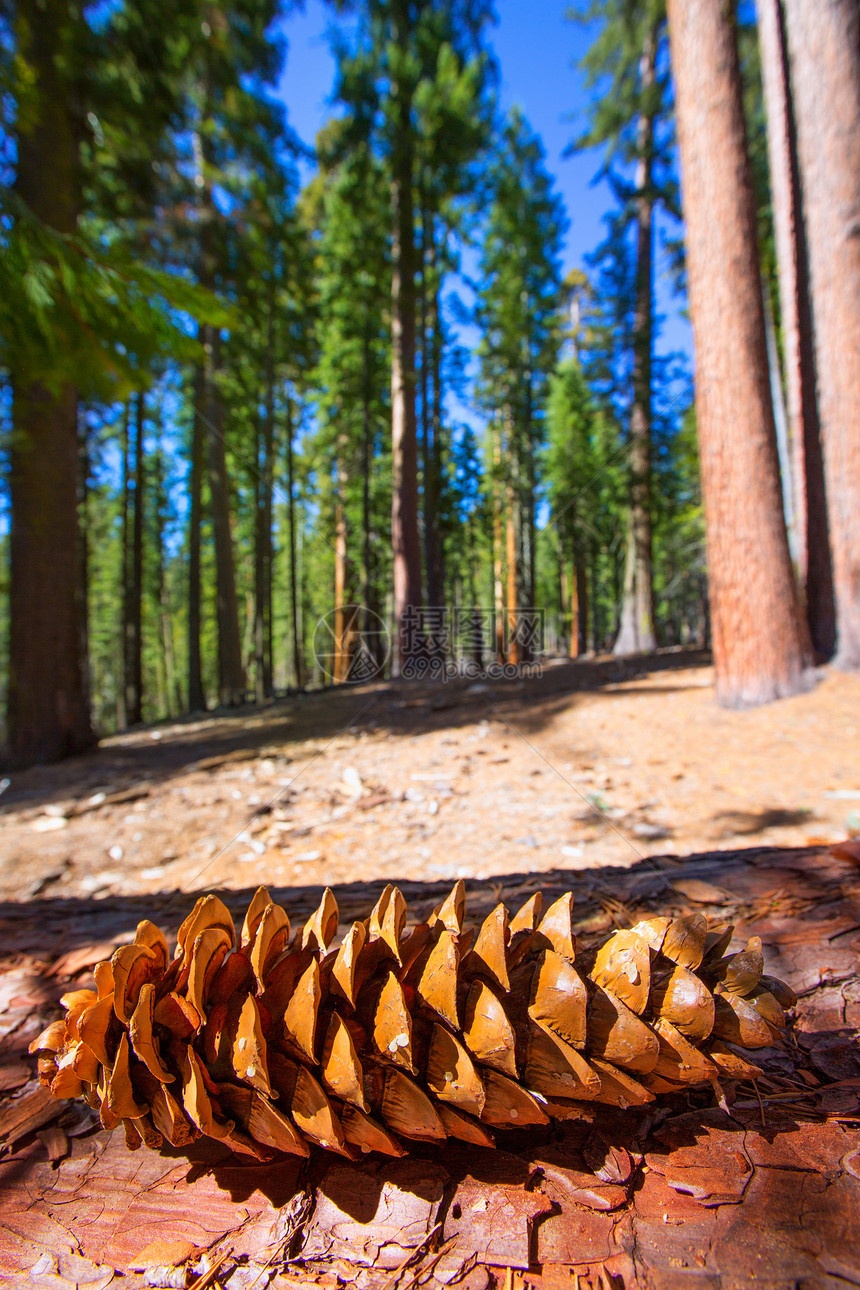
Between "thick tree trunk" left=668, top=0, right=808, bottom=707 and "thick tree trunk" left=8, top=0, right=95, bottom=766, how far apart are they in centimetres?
594

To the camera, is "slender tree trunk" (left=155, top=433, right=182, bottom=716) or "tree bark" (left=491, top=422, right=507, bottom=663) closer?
"tree bark" (left=491, top=422, right=507, bottom=663)

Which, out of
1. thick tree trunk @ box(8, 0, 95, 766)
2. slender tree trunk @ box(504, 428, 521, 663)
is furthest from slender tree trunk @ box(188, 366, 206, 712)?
slender tree trunk @ box(504, 428, 521, 663)

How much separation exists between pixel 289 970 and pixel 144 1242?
0.72 feet

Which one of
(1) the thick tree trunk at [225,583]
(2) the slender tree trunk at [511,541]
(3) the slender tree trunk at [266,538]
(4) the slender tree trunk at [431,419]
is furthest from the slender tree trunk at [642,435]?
(1) the thick tree trunk at [225,583]

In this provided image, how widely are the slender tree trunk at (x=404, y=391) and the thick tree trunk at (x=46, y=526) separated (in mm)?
5018

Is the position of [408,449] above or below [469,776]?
above

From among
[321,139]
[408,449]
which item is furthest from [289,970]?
[321,139]

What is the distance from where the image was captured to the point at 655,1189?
482 millimetres

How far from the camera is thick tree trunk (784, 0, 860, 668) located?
480cm

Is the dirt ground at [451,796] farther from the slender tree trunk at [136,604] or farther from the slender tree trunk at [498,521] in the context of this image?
the slender tree trunk at [498,521]

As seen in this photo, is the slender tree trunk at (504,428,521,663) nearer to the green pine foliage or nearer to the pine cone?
the green pine foliage

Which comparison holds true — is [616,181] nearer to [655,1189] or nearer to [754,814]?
[754,814]

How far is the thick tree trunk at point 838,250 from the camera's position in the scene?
4805mm

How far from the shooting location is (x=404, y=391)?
10.7 m
